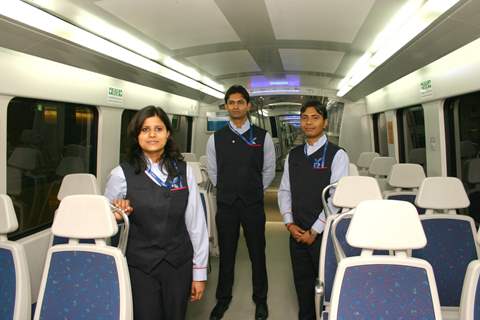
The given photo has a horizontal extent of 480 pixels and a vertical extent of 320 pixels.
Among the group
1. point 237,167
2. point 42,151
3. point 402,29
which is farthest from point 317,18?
point 42,151

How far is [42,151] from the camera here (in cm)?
358

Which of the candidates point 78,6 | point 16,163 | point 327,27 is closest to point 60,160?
point 16,163

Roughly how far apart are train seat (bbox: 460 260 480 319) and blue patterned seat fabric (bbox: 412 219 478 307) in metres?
1.14

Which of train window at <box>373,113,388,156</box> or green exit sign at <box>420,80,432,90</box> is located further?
train window at <box>373,113,388,156</box>

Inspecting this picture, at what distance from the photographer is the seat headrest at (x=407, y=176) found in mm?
4023

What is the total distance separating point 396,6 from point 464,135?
1.91 metres

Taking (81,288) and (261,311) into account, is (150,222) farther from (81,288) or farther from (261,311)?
(261,311)

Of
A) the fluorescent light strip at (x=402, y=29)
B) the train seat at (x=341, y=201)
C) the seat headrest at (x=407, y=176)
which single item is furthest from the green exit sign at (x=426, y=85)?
the train seat at (x=341, y=201)

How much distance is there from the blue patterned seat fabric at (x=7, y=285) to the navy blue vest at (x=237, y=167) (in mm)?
1665

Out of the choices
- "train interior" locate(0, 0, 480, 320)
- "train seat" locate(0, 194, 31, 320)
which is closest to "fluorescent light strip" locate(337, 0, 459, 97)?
"train interior" locate(0, 0, 480, 320)

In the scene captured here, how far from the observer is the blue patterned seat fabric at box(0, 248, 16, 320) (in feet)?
6.16

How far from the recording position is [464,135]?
404 centimetres

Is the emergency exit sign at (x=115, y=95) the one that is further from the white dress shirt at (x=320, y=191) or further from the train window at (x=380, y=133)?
the train window at (x=380, y=133)

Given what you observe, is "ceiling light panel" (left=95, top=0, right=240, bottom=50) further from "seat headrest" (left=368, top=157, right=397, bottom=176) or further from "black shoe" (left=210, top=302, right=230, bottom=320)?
"seat headrest" (left=368, top=157, right=397, bottom=176)
